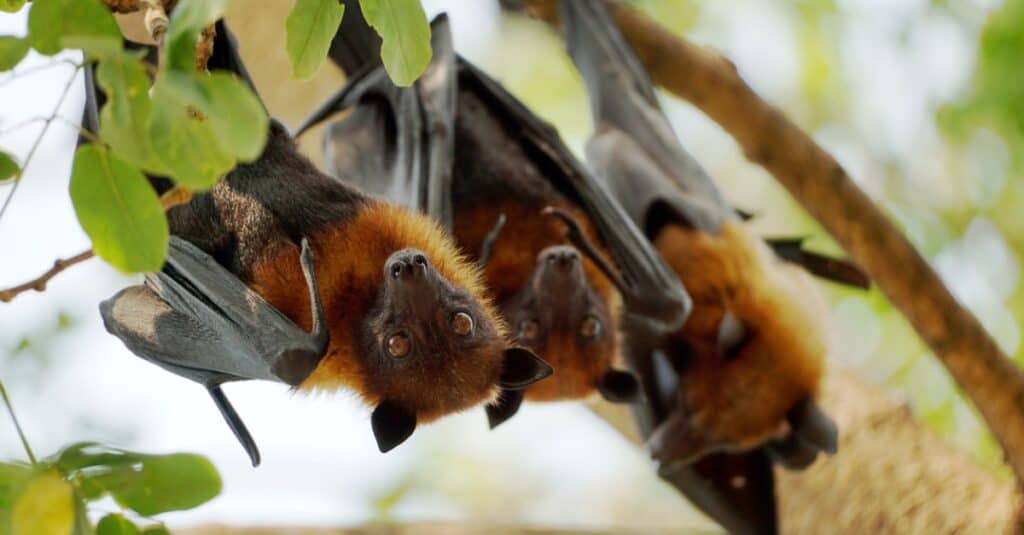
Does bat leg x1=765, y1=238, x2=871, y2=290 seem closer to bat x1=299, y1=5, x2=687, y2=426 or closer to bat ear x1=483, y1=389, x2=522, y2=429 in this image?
bat x1=299, y1=5, x2=687, y2=426

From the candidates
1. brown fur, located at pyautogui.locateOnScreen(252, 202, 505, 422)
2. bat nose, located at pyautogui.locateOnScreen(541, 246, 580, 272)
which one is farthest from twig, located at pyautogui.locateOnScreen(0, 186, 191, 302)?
bat nose, located at pyautogui.locateOnScreen(541, 246, 580, 272)

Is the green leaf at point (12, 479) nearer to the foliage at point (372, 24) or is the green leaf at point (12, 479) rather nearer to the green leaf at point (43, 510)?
the green leaf at point (43, 510)

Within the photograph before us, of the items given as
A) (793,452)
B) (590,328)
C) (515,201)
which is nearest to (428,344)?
(590,328)

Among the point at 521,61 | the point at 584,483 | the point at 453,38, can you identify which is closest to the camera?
the point at 453,38

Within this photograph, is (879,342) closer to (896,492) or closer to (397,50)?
(896,492)

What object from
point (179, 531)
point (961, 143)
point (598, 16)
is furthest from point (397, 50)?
point (961, 143)

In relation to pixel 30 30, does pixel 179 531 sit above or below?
below

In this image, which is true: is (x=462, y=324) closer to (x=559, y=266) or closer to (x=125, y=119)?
(x=559, y=266)
